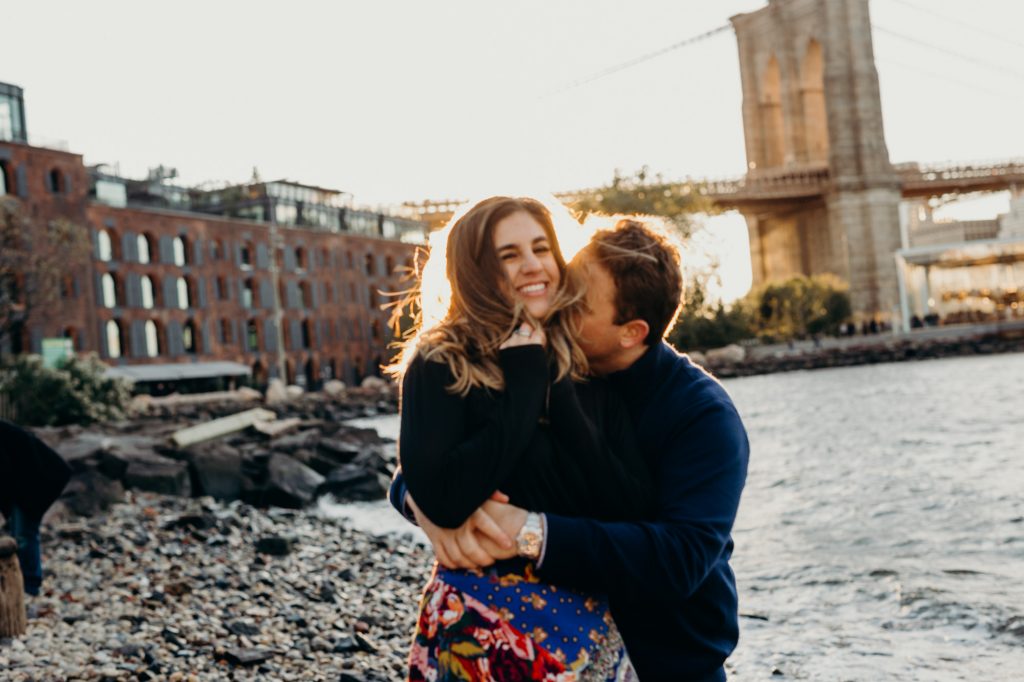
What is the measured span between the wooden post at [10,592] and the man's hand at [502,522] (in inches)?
167

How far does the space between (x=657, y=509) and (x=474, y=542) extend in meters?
0.41

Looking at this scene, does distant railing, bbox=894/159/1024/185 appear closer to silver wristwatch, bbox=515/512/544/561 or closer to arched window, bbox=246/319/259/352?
arched window, bbox=246/319/259/352

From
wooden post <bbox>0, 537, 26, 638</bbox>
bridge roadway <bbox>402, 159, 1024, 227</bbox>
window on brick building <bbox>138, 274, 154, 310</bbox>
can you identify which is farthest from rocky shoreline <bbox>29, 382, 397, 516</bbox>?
bridge roadway <bbox>402, 159, 1024, 227</bbox>

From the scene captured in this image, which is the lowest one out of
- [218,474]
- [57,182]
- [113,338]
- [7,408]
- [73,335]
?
[218,474]

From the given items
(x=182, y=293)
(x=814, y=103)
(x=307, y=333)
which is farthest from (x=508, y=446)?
(x=814, y=103)

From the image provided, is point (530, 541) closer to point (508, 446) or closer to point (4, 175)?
point (508, 446)

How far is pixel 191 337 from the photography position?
53.3 meters

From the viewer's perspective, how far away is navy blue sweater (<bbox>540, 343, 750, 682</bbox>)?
2.25 metres

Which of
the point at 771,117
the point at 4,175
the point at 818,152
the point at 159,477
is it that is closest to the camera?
the point at 159,477

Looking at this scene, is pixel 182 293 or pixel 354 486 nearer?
pixel 354 486

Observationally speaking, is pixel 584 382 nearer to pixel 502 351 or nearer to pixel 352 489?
pixel 502 351

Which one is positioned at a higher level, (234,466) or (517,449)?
(517,449)

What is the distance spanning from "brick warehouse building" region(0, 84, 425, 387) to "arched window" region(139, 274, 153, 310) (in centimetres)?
7

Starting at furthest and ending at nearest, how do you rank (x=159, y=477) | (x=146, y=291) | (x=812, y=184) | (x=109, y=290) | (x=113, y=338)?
(x=812, y=184) → (x=146, y=291) → (x=113, y=338) → (x=109, y=290) → (x=159, y=477)
